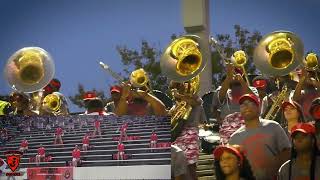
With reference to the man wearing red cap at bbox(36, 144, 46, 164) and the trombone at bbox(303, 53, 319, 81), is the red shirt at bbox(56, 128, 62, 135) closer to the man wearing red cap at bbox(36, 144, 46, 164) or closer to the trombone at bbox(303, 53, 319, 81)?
the man wearing red cap at bbox(36, 144, 46, 164)

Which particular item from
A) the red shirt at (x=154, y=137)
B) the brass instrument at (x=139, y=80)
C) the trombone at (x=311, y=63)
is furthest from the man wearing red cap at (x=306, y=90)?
the red shirt at (x=154, y=137)

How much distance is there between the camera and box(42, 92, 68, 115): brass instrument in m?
7.08

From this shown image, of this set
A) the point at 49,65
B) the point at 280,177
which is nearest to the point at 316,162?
the point at 280,177

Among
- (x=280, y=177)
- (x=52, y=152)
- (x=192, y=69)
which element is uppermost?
(x=192, y=69)

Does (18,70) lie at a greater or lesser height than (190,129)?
greater

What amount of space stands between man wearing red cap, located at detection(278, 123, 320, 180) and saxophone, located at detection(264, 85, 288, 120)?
229 cm

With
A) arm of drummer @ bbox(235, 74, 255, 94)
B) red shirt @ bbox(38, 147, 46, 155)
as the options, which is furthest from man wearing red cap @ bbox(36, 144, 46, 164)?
arm of drummer @ bbox(235, 74, 255, 94)

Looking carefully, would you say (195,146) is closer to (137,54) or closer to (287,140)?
(287,140)

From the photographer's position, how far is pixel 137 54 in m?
22.1

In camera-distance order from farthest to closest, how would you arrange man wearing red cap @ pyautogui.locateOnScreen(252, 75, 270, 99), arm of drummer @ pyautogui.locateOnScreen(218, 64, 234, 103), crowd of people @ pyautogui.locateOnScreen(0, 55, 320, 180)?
man wearing red cap @ pyautogui.locateOnScreen(252, 75, 270, 99) < arm of drummer @ pyautogui.locateOnScreen(218, 64, 234, 103) < crowd of people @ pyautogui.locateOnScreen(0, 55, 320, 180)

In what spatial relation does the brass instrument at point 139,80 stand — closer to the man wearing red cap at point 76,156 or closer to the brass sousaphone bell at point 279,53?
the brass sousaphone bell at point 279,53

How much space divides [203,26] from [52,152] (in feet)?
31.1

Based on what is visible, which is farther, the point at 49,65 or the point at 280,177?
the point at 49,65

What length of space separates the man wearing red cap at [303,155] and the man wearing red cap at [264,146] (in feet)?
1.20
